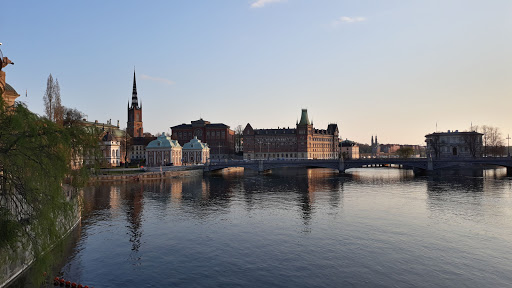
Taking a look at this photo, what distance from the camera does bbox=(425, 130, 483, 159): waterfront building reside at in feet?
549

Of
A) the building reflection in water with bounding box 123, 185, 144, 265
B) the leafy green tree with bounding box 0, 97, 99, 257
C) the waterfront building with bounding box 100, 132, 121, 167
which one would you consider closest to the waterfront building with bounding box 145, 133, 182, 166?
the waterfront building with bounding box 100, 132, 121, 167

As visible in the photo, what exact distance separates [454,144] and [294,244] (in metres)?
166

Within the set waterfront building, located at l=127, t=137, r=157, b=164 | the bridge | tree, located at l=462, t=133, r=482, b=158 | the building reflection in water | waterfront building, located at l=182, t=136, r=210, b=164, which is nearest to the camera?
the building reflection in water

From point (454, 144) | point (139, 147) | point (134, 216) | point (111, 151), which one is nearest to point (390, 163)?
point (454, 144)

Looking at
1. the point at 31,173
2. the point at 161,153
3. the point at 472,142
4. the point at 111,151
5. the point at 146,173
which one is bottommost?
the point at 146,173

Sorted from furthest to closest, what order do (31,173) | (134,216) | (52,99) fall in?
(52,99)
(134,216)
(31,173)

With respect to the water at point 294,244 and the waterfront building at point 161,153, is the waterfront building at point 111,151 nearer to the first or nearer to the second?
the waterfront building at point 161,153

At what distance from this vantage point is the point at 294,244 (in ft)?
112

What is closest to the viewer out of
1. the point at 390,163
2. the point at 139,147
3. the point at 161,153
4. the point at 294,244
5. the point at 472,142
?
the point at 294,244

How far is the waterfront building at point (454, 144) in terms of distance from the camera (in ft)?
549

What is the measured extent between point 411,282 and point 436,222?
21.0 m

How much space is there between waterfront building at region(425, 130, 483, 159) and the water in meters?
121

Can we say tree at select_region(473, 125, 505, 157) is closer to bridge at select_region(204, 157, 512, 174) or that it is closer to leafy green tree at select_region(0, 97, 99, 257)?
bridge at select_region(204, 157, 512, 174)

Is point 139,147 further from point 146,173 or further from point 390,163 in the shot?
point 390,163
